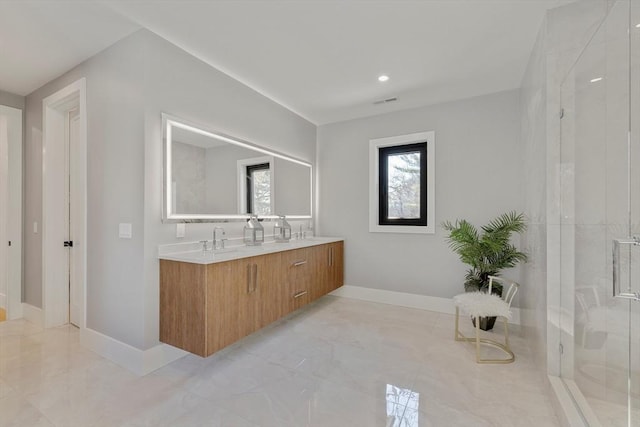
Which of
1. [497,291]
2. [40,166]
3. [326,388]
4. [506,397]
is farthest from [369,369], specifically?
[40,166]

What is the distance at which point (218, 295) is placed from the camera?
200 cm

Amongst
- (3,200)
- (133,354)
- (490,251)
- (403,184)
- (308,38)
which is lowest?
(133,354)

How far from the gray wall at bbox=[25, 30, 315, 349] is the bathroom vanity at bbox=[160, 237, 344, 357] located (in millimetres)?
164

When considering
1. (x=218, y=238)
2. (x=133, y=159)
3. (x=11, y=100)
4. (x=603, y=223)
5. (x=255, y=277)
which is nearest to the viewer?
(x=603, y=223)

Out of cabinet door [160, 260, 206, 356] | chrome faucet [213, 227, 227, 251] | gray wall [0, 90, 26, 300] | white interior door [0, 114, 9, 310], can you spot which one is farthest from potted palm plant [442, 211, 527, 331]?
white interior door [0, 114, 9, 310]

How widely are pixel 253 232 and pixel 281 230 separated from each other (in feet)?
1.72

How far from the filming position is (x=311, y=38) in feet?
7.15

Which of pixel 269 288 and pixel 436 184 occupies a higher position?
pixel 436 184

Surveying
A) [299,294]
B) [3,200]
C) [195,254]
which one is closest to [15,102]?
[3,200]

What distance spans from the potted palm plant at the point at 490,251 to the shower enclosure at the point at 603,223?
916 mm

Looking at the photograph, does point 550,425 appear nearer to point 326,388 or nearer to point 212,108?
point 326,388

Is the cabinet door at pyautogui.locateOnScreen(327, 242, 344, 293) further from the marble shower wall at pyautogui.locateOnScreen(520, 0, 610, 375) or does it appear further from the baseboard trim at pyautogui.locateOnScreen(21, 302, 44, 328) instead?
the baseboard trim at pyautogui.locateOnScreen(21, 302, 44, 328)

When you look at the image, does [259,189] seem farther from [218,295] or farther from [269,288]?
[218,295]

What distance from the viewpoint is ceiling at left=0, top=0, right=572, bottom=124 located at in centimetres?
186
